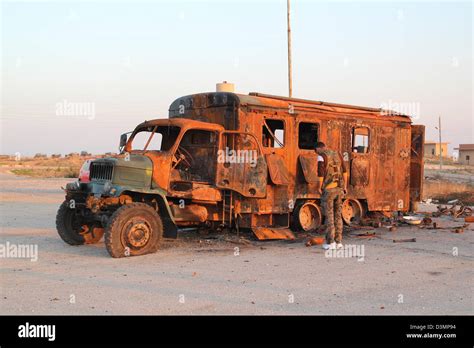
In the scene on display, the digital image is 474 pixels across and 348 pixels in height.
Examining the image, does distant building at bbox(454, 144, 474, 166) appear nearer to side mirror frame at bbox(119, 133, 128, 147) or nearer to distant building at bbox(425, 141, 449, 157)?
distant building at bbox(425, 141, 449, 157)

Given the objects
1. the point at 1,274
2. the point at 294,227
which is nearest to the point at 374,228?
the point at 294,227

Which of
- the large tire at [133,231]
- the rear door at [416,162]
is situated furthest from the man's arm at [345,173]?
the large tire at [133,231]

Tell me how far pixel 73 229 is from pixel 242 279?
4748 mm

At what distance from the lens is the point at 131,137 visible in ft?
38.2

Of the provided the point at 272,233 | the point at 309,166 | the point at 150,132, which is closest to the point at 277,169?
the point at 309,166

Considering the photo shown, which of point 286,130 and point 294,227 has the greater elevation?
point 286,130

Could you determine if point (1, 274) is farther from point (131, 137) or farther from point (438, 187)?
point (438, 187)

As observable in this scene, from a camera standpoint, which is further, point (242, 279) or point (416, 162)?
point (416, 162)

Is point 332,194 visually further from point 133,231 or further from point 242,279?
point 133,231

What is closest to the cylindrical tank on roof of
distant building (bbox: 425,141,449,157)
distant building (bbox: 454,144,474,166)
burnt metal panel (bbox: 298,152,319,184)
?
burnt metal panel (bbox: 298,152,319,184)

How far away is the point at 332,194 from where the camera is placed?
10.8 m
